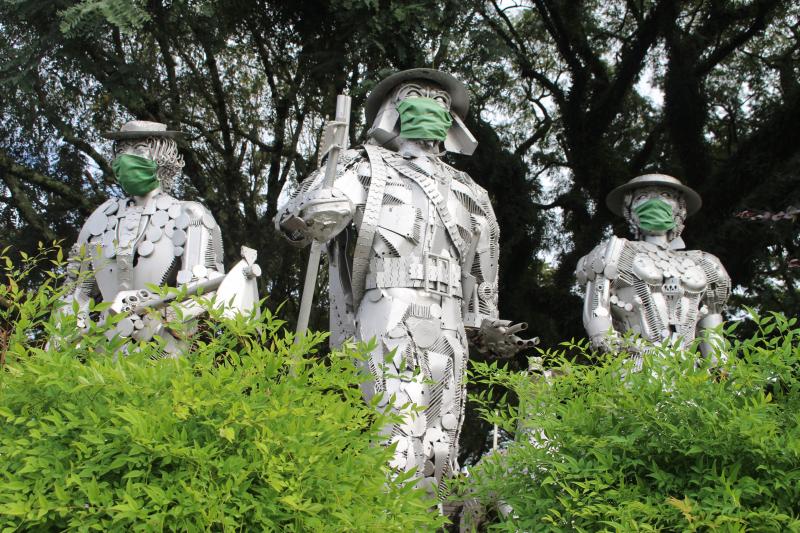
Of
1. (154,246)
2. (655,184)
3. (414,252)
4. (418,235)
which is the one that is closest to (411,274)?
(414,252)

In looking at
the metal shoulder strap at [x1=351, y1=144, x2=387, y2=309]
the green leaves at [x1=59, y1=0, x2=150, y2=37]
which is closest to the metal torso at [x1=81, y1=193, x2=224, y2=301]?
the metal shoulder strap at [x1=351, y1=144, x2=387, y2=309]

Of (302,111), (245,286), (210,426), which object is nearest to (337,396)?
(210,426)

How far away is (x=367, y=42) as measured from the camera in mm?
9703

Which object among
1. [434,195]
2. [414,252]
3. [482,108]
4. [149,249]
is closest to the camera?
[414,252]

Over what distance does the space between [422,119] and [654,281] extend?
2253mm

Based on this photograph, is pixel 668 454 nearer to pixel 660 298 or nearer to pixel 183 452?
pixel 183 452

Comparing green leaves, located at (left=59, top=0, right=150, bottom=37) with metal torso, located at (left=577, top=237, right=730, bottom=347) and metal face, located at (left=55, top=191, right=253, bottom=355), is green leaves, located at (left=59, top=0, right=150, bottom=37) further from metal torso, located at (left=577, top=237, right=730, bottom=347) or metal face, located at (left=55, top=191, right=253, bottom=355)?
metal torso, located at (left=577, top=237, right=730, bottom=347)

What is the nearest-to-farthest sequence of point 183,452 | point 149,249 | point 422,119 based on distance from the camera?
point 183,452 < point 422,119 < point 149,249

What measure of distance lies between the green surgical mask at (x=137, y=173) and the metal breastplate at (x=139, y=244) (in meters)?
0.12

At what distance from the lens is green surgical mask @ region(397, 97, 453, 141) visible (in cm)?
669

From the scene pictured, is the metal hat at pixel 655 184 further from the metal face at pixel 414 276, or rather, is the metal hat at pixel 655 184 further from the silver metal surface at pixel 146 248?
the silver metal surface at pixel 146 248

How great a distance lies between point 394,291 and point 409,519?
2802 millimetres

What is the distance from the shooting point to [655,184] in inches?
321

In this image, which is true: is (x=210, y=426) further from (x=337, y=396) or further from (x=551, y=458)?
(x=551, y=458)
